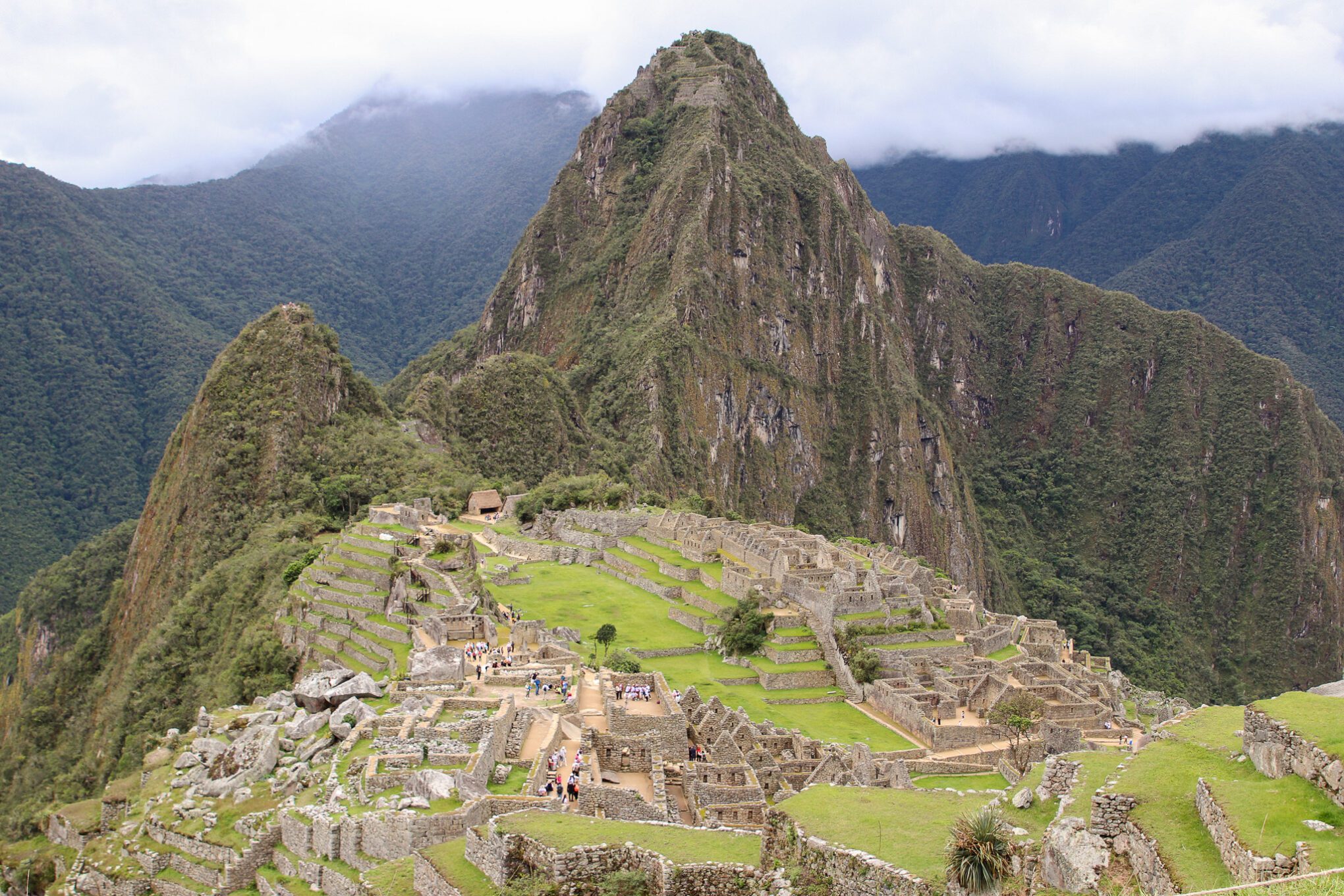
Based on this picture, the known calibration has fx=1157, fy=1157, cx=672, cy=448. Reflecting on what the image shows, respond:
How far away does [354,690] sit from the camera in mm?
23219

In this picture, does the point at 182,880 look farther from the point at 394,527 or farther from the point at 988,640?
the point at 394,527

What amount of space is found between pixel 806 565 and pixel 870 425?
12137cm

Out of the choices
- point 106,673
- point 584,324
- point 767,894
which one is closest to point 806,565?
point 767,894

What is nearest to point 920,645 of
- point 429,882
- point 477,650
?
point 477,650

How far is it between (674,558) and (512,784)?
143 ft

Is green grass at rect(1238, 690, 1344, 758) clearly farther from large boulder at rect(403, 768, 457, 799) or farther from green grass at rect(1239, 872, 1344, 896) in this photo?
large boulder at rect(403, 768, 457, 799)

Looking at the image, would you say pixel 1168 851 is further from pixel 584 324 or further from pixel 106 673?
pixel 584 324

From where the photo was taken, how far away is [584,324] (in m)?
153

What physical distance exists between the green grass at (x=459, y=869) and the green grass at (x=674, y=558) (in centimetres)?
4053

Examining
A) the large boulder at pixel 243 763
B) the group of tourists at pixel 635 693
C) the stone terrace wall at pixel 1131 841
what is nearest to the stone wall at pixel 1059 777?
the stone terrace wall at pixel 1131 841

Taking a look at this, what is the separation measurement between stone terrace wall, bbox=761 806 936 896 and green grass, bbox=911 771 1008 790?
17372 mm

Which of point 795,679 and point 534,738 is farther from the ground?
point 534,738

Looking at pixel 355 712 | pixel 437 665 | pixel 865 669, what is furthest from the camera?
pixel 865 669

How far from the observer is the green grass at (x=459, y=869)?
1255cm
